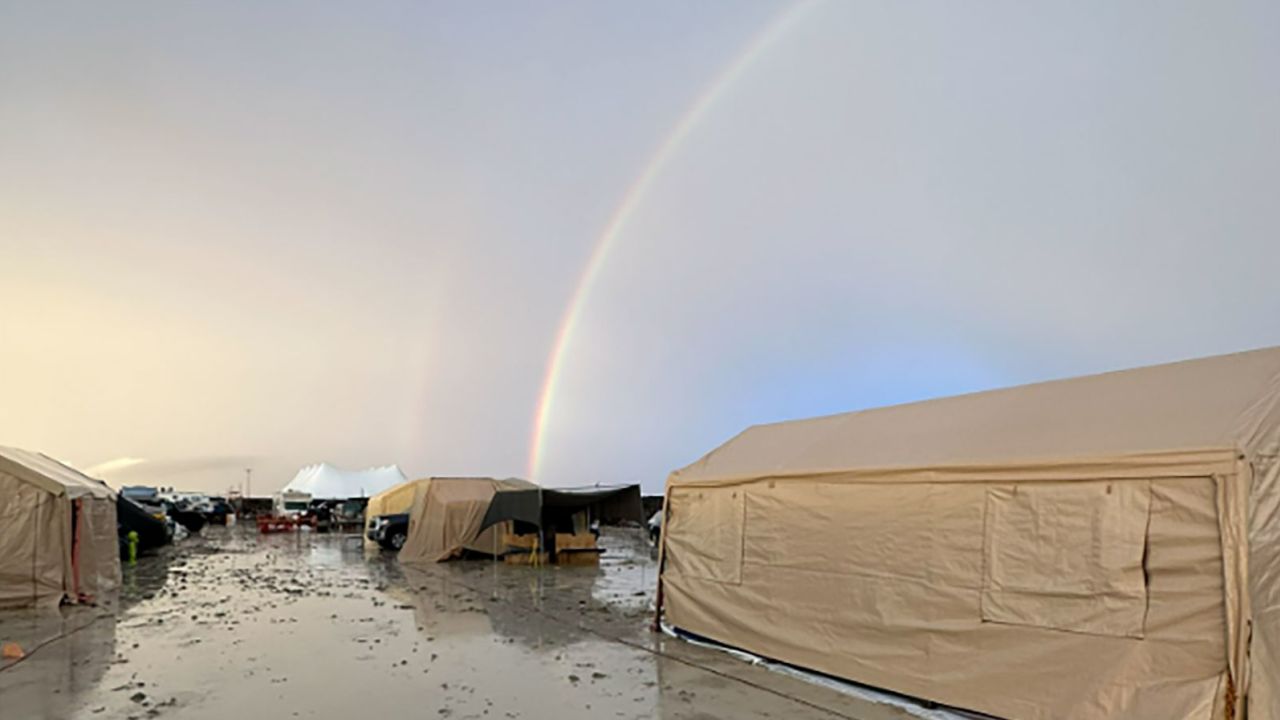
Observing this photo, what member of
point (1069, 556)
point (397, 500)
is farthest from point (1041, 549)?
point (397, 500)

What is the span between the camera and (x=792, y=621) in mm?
8555

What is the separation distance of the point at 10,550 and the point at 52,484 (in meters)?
1.16

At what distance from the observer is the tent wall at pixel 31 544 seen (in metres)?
13.0

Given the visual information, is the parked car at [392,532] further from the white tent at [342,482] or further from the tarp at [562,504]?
the white tent at [342,482]

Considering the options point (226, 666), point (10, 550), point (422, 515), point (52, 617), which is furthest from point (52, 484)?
point (422, 515)

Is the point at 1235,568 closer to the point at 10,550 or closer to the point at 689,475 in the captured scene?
the point at 689,475

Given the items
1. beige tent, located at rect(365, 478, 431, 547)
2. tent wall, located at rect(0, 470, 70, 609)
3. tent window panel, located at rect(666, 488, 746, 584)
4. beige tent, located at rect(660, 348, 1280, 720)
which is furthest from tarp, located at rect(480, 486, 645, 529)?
beige tent, located at rect(660, 348, 1280, 720)

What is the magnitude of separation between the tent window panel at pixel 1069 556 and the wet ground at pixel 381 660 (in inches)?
57.9

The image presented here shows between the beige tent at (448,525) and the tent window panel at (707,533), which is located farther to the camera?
the beige tent at (448,525)

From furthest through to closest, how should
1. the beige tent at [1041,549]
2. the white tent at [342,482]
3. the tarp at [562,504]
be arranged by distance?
the white tent at [342,482] < the tarp at [562,504] < the beige tent at [1041,549]

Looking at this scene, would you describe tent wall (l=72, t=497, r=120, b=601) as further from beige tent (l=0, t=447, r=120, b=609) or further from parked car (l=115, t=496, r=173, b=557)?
parked car (l=115, t=496, r=173, b=557)

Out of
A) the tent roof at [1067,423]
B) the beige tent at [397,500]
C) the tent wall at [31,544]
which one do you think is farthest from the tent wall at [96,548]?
the tent roof at [1067,423]

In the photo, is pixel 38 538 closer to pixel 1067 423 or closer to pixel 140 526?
pixel 140 526

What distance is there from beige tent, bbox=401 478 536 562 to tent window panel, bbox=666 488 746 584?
13.6 m
